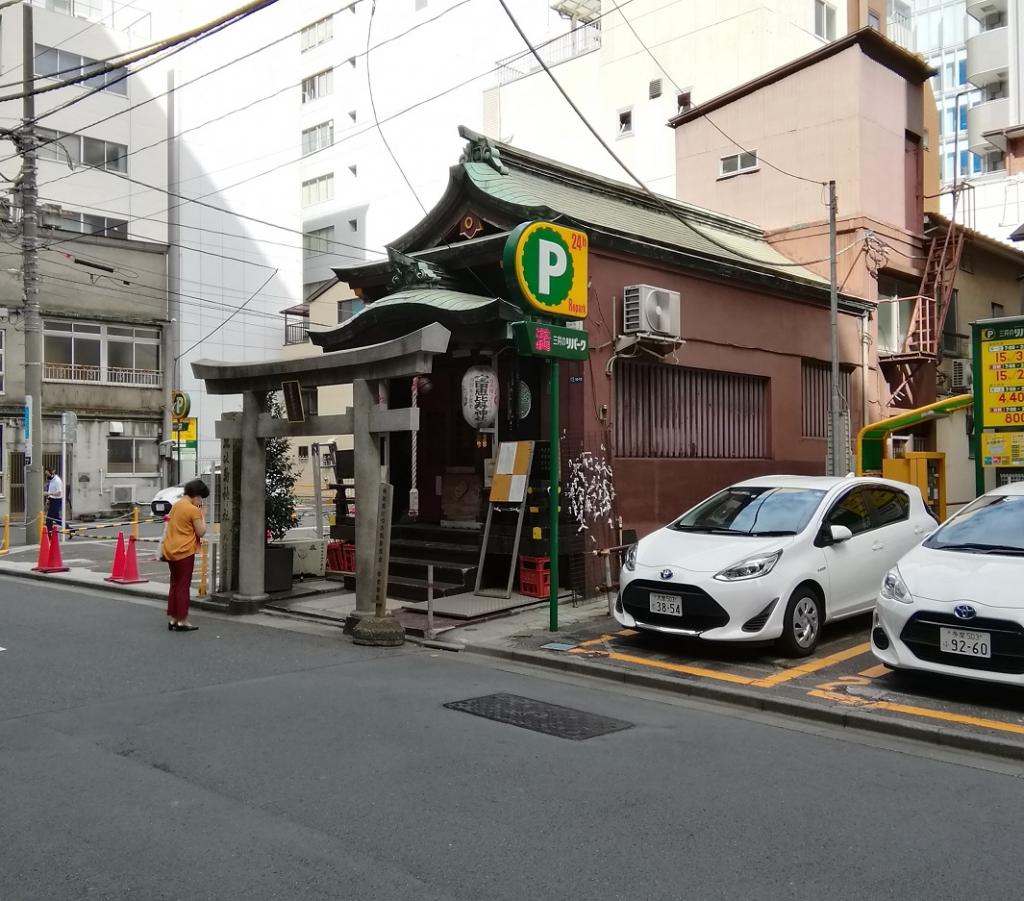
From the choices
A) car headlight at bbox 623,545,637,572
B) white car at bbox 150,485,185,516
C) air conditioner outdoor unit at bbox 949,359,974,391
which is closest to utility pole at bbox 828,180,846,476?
air conditioner outdoor unit at bbox 949,359,974,391

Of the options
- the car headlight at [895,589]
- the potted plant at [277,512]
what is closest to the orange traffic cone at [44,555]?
the potted plant at [277,512]

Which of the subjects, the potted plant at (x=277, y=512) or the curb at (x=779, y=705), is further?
the potted plant at (x=277, y=512)

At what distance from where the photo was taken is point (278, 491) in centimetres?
1320

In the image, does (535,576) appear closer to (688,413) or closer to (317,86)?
(688,413)

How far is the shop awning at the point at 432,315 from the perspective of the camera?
11539mm

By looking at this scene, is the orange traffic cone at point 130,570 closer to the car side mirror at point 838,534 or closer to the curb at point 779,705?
the curb at point 779,705

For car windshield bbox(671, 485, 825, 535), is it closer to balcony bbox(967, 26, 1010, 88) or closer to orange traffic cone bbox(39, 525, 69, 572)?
orange traffic cone bbox(39, 525, 69, 572)

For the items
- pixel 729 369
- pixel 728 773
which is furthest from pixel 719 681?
pixel 729 369

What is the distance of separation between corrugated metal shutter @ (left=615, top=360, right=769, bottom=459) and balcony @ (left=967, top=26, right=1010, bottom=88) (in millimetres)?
34076

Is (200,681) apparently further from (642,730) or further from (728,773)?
(728,773)

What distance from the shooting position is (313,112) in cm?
4869

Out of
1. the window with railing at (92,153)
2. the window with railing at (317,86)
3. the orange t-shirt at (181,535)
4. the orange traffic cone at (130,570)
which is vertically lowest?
the orange traffic cone at (130,570)

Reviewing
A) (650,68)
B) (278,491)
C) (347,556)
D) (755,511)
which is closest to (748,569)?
(755,511)

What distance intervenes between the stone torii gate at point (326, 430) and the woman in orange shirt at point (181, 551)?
1106 mm
